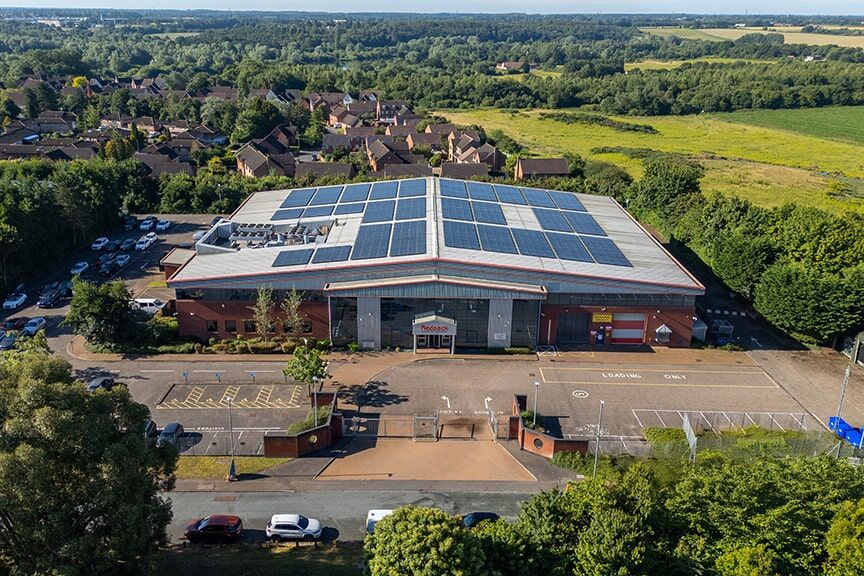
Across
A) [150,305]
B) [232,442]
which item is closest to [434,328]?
[232,442]

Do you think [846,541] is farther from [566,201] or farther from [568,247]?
[566,201]

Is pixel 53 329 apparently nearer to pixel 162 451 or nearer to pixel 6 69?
pixel 162 451

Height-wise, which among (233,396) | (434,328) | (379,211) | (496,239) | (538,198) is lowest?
(233,396)

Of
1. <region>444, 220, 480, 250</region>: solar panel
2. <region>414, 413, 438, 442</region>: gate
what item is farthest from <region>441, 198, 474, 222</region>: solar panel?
<region>414, 413, 438, 442</region>: gate

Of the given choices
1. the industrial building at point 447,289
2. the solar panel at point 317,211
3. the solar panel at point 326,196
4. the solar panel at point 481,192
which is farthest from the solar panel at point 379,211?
the solar panel at point 481,192

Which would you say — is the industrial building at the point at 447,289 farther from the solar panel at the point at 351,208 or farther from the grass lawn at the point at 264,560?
the grass lawn at the point at 264,560

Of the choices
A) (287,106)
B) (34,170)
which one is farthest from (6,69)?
(34,170)

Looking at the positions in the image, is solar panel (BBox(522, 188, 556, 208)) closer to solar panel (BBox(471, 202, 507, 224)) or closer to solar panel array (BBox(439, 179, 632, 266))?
solar panel array (BBox(439, 179, 632, 266))
